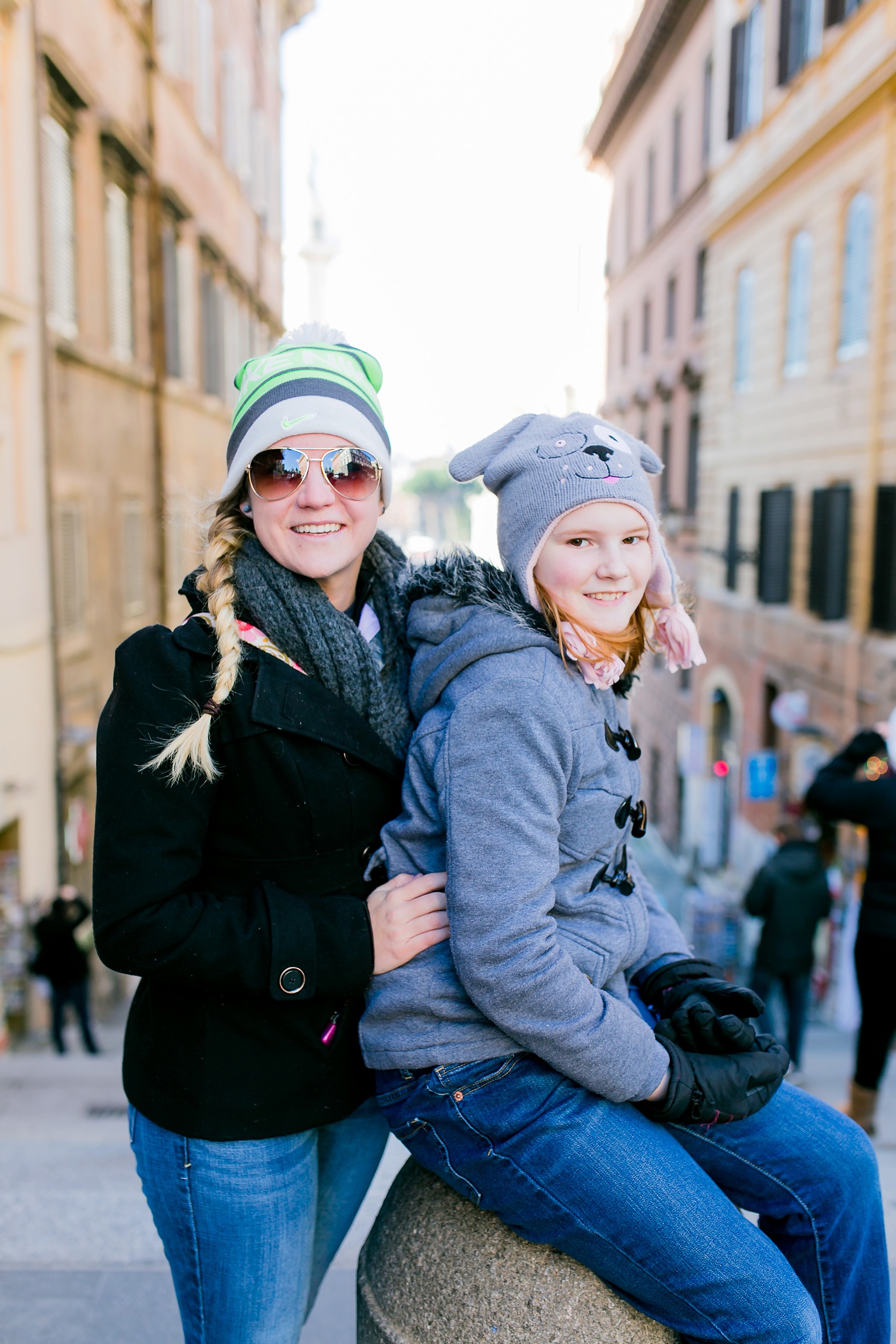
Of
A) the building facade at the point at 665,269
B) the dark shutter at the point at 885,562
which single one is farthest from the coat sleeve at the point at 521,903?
the building facade at the point at 665,269

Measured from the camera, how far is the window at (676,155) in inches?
905

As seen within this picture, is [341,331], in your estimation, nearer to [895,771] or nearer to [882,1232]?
[882,1232]

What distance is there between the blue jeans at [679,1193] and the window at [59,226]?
1126cm

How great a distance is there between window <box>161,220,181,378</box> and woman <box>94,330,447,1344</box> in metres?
15.4

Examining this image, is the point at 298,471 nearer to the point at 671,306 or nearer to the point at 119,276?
the point at 119,276

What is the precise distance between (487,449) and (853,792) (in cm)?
371

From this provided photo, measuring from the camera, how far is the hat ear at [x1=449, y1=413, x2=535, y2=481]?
2.16 m

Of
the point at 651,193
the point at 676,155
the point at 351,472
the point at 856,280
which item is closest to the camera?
the point at 351,472

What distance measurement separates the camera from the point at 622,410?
2888cm

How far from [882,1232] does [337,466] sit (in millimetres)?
1693

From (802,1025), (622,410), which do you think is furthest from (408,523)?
(802,1025)

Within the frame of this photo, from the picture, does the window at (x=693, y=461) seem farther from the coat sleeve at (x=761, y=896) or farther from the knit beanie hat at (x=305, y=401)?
the knit beanie hat at (x=305, y=401)

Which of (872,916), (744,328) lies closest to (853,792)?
(872,916)

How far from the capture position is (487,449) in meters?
2.17
